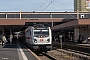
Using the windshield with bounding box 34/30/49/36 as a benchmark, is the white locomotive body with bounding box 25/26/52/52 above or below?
below

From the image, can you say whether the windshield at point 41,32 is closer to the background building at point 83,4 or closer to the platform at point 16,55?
the platform at point 16,55

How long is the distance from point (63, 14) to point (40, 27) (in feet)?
183

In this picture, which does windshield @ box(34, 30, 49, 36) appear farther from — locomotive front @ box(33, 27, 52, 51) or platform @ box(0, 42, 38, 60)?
platform @ box(0, 42, 38, 60)

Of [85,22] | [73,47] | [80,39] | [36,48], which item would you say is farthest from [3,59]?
[80,39]

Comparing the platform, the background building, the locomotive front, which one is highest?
the background building

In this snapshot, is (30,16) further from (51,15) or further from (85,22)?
(85,22)

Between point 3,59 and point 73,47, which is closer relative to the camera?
point 3,59

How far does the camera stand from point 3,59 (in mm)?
16484

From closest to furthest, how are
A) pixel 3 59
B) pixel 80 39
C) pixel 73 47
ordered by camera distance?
pixel 3 59
pixel 73 47
pixel 80 39

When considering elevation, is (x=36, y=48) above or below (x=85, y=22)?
below

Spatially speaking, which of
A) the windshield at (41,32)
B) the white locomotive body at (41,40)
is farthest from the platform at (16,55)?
the windshield at (41,32)

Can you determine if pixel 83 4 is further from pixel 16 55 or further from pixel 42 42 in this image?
pixel 16 55

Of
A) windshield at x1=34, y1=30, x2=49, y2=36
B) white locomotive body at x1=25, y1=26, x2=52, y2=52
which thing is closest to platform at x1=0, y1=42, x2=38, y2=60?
white locomotive body at x1=25, y1=26, x2=52, y2=52

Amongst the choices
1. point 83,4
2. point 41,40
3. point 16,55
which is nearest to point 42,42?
point 41,40
